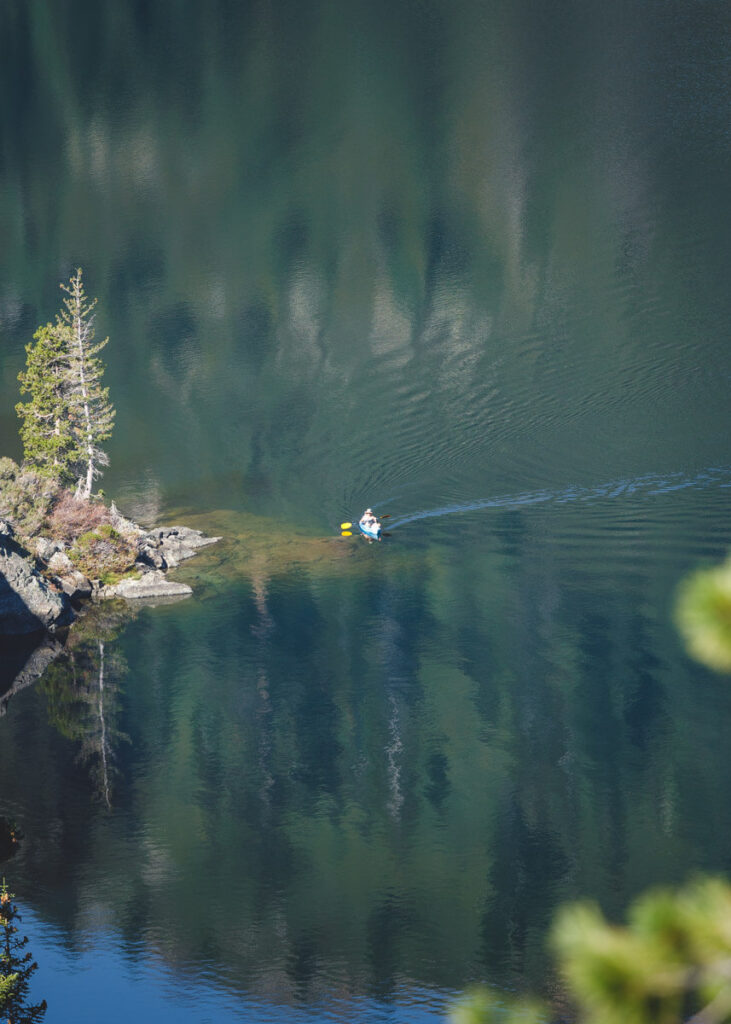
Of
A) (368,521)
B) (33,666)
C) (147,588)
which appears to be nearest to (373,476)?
(368,521)

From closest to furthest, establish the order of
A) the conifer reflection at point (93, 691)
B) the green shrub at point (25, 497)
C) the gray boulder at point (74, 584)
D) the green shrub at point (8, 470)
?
the conifer reflection at point (93, 691) → the gray boulder at point (74, 584) → the green shrub at point (25, 497) → the green shrub at point (8, 470)

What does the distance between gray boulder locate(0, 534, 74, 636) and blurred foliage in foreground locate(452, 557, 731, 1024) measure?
3879cm

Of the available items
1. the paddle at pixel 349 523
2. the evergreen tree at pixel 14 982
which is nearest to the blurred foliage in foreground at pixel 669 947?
the evergreen tree at pixel 14 982

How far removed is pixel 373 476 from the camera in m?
50.0

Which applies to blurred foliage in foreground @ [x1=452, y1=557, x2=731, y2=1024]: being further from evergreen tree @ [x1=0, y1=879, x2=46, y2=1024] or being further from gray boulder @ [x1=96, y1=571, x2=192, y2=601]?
gray boulder @ [x1=96, y1=571, x2=192, y2=601]

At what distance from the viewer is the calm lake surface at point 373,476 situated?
2633cm

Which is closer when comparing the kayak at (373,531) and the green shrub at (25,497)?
the kayak at (373,531)

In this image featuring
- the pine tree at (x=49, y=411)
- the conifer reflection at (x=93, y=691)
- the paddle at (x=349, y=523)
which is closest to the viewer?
the conifer reflection at (x=93, y=691)

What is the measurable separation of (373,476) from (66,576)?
1301 cm

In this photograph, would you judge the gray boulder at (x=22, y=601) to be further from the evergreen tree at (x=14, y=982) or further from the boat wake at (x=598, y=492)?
the evergreen tree at (x=14, y=982)

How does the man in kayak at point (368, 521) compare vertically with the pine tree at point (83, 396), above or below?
below

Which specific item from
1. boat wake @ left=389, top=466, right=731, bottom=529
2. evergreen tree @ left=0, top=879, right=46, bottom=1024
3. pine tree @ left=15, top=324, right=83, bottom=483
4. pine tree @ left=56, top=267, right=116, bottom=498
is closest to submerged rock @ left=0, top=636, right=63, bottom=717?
pine tree @ left=15, top=324, right=83, bottom=483

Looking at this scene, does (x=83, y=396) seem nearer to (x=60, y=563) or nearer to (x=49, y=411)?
(x=49, y=411)

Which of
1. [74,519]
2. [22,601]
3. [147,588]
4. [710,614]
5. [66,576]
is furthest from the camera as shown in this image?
[74,519]
